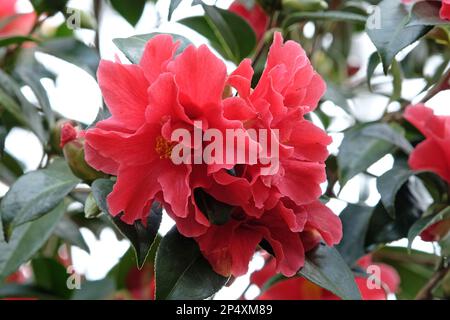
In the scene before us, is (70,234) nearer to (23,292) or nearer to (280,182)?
(23,292)

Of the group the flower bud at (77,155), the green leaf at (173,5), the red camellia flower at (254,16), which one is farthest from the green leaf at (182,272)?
the red camellia flower at (254,16)

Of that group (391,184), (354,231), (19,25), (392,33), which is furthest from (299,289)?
(19,25)

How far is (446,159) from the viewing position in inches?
40.9

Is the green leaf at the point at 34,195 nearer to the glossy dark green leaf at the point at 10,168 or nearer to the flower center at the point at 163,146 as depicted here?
the flower center at the point at 163,146

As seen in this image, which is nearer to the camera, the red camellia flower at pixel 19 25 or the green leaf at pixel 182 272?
the green leaf at pixel 182 272

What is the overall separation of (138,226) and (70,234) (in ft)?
1.38

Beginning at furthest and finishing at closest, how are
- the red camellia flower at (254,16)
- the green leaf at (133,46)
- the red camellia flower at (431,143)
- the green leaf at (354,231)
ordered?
the red camellia flower at (254,16)
the green leaf at (354,231)
the red camellia flower at (431,143)
the green leaf at (133,46)

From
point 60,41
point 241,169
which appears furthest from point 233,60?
point 241,169

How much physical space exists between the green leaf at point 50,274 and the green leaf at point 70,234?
0.08 m

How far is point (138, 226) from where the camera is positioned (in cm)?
84

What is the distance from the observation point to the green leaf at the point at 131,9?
48.8 inches

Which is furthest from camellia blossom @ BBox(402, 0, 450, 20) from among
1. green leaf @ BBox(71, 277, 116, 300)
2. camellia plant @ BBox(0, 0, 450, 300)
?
green leaf @ BBox(71, 277, 116, 300)
